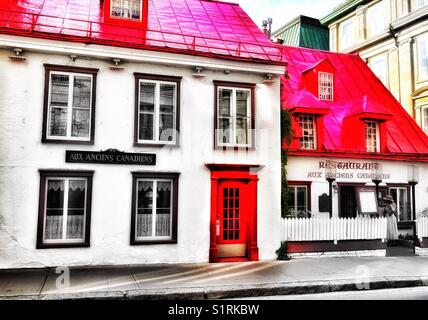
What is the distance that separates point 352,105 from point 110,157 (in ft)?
36.7

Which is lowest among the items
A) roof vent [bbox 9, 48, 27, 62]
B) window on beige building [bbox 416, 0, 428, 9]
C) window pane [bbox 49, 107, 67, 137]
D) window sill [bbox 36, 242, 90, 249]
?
window sill [bbox 36, 242, 90, 249]

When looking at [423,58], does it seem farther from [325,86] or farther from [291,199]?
[291,199]

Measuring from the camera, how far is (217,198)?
37.8 ft

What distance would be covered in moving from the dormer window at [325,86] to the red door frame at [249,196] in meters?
7.14

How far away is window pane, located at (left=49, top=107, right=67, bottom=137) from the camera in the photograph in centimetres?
1041

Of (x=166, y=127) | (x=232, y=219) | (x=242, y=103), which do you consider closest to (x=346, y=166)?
(x=242, y=103)

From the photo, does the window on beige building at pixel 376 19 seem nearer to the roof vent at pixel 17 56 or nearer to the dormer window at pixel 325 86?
the dormer window at pixel 325 86

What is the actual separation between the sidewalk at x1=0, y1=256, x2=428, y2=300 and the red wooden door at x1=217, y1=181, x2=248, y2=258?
76cm

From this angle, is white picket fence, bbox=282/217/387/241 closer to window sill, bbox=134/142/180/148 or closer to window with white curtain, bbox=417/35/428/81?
window sill, bbox=134/142/180/148

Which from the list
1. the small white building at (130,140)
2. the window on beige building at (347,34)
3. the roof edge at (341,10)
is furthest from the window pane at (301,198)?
the roof edge at (341,10)

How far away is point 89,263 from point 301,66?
13.6m

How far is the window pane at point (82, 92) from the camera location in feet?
35.0

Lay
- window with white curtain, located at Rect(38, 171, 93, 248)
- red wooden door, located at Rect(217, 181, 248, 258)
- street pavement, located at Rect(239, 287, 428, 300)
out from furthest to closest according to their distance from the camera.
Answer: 1. red wooden door, located at Rect(217, 181, 248, 258)
2. window with white curtain, located at Rect(38, 171, 93, 248)
3. street pavement, located at Rect(239, 287, 428, 300)

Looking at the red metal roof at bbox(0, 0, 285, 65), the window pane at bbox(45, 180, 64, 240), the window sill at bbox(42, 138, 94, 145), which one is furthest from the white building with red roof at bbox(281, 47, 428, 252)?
the window pane at bbox(45, 180, 64, 240)
